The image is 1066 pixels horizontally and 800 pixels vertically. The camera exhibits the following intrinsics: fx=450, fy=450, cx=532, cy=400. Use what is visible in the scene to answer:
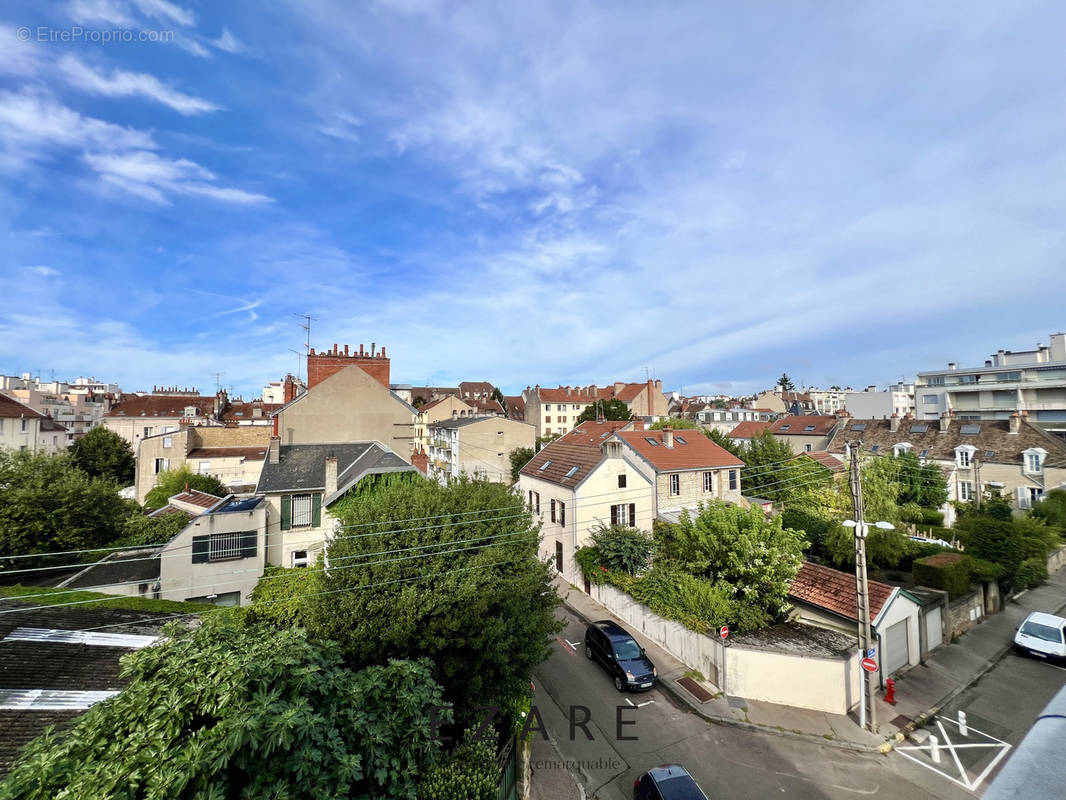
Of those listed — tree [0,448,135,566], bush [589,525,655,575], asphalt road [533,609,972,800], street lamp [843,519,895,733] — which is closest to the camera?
asphalt road [533,609,972,800]

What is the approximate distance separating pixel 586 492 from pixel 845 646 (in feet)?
38.5

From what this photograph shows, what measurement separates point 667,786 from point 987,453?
4100cm

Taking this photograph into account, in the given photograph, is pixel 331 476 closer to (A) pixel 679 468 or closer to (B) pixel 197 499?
(B) pixel 197 499

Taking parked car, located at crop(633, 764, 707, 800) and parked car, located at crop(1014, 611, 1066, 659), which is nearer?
parked car, located at crop(633, 764, 707, 800)

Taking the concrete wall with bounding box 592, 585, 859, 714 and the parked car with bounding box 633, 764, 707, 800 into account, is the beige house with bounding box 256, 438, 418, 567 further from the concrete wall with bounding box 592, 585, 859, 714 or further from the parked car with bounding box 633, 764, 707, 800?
the parked car with bounding box 633, 764, 707, 800

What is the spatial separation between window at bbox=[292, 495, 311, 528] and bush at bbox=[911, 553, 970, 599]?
25.4 meters

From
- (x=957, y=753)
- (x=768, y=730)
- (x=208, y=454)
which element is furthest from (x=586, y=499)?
(x=208, y=454)

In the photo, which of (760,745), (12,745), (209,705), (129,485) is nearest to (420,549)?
(209,705)

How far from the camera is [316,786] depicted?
5.59 metres

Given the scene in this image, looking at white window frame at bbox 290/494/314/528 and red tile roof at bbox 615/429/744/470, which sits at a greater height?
red tile roof at bbox 615/429/744/470

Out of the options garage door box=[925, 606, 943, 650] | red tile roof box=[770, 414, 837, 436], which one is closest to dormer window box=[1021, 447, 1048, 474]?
red tile roof box=[770, 414, 837, 436]

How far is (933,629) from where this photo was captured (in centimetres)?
→ 1673

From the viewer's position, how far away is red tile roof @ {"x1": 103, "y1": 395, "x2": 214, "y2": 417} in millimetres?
56219

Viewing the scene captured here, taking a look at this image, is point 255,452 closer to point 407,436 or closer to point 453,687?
point 407,436
